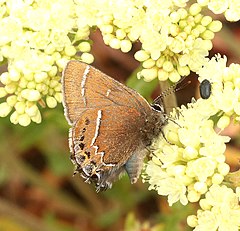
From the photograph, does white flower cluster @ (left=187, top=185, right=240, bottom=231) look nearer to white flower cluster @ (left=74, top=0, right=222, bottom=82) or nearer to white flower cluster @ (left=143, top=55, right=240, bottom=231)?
white flower cluster @ (left=143, top=55, right=240, bottom=231)

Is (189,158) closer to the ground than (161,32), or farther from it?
closer to the ground

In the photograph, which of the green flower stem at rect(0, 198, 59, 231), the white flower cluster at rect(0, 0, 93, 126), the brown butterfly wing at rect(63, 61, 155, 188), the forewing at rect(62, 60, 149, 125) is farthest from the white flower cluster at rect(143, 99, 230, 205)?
the green flower stem at rect(0, 198, 59, 231)

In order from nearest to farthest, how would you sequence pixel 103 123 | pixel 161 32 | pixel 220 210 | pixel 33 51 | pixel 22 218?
pixel 220 210 < pixel 103 123 < pixel 161 32 < pixel 33 51 < pixel 22 218

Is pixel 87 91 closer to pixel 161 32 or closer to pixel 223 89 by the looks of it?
pixel 161 32

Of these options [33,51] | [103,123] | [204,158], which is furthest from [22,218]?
[204,158]

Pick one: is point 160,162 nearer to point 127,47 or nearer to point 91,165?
point 91,165

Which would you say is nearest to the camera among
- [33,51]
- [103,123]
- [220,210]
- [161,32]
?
[220,210]

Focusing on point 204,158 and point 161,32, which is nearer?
point 204,158

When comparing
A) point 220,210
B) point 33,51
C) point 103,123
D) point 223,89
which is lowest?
point 33,51

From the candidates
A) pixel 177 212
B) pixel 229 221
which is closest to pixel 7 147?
A: pixel 177 212
